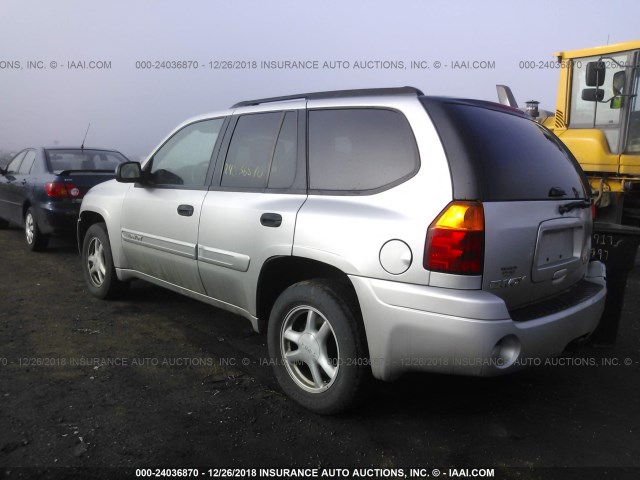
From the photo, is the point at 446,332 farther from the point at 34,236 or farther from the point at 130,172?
the point at 34,236

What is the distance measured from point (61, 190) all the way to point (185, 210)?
412 cm

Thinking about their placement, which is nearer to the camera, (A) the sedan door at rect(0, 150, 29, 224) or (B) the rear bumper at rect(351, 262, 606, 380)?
(B) the rear bumper at rect(351, 262, 606, 380)

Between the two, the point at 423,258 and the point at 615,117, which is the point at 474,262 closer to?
the point at 423,258

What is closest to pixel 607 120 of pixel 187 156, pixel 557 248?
pixel 557 248

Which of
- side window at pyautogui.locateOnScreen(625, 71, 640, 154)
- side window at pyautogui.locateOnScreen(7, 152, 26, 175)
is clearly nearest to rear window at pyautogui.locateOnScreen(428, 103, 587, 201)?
side window at pyautogui.locateOnScreen(625, 71, 640, 154)

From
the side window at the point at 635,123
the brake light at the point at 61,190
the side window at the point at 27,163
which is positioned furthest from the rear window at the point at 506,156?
the side window at the point at 27,163

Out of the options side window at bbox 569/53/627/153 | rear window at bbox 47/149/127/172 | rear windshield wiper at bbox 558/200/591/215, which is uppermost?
side window at bbox 569/53/627/153

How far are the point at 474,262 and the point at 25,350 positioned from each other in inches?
127

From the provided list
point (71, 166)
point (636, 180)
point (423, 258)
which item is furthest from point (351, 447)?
point (71, 166)

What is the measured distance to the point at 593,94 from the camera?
7.12 metres

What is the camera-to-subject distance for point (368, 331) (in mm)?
2695

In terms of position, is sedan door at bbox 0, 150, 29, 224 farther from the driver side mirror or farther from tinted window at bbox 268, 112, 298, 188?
tinted window at bbox 268, 112, 298, 188

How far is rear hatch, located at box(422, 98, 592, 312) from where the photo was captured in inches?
99.9

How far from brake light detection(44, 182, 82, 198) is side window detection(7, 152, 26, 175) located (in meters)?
1.79
